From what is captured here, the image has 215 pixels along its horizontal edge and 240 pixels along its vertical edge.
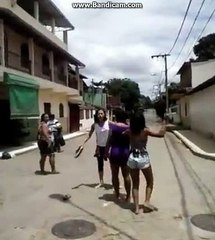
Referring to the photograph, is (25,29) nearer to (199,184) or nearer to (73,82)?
(199,184)

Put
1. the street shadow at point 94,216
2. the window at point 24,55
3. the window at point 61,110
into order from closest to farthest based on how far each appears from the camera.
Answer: the street shadow at point 94,216, the window at point 24,55, the window at point 61,110

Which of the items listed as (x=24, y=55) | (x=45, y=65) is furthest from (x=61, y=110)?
(x=24, y=55)

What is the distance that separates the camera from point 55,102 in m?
29.4

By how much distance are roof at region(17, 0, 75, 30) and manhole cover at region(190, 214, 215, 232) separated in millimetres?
22261

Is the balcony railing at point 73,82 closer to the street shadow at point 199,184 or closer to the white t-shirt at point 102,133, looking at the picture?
the street shadow at point 199,184

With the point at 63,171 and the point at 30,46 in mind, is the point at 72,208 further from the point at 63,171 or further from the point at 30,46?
the point at 30,46

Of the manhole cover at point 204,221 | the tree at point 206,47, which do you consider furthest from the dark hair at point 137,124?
the tree at point 206,47

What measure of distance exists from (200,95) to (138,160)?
2210 cm

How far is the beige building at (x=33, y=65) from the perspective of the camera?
17906 millimetres

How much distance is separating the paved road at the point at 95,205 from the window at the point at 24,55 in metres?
11.9

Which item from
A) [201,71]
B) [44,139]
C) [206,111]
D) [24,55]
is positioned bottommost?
[44,139]

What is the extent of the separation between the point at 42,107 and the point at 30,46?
4712 millimetres

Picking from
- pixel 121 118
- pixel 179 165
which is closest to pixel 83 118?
pixel 179 165

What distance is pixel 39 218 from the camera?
6543mm
